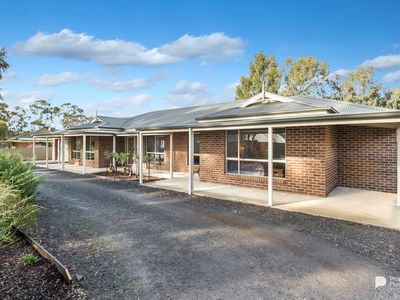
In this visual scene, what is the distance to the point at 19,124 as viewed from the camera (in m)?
51.0

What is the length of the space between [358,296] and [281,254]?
1350 mm

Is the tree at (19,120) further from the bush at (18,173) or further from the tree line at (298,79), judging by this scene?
the bush at (18,173)

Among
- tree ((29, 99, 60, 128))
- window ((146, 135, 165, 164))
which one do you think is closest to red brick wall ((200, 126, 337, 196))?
window ((146, 135, 165, 164))

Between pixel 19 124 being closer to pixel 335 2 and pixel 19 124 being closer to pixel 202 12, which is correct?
pixel 202 12

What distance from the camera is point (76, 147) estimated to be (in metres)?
20.6

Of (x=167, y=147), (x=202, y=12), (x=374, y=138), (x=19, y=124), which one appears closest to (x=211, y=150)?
(x=167, y=147)

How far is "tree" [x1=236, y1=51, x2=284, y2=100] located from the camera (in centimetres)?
3108

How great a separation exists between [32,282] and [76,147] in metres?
19.2

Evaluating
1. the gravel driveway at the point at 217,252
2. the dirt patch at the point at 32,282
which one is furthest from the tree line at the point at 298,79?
the dirt patch at the point at 32,282

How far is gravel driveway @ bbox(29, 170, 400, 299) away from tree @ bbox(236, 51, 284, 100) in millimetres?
26264

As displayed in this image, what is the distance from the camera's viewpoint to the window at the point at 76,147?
66.2ft

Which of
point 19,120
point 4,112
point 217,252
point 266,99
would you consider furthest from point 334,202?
point 19,120

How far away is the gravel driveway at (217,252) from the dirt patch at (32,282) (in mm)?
254

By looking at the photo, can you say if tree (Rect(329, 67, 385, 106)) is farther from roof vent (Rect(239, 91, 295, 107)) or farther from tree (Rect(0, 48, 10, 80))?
tree (Rect(0, 48, 10, 80))
